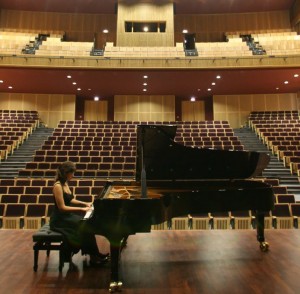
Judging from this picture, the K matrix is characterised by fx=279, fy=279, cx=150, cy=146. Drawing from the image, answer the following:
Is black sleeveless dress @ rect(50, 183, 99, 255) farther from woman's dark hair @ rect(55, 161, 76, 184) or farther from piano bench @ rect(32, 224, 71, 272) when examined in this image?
woman's dark hair @ rect(55, 161, 76, 184)

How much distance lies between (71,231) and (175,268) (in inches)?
31.8

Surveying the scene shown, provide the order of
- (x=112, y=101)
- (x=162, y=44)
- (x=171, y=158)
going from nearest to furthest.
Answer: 1. (x=171, y=158)
2. (x=162, y=44)
3. (x=112, y=101)

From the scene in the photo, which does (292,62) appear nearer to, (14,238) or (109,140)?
(109,140)

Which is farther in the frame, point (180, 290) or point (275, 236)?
point (275, 236)

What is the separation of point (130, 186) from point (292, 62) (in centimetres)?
739

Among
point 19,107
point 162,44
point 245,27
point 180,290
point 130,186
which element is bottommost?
point 180,290

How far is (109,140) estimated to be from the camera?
24.1 feet

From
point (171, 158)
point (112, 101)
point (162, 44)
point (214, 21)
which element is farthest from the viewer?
point (214, 21)

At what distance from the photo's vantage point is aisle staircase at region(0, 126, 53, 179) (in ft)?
19.0

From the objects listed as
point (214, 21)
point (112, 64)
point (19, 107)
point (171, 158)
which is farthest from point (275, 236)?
point (214, 21)

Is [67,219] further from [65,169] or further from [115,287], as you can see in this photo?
[115,287]

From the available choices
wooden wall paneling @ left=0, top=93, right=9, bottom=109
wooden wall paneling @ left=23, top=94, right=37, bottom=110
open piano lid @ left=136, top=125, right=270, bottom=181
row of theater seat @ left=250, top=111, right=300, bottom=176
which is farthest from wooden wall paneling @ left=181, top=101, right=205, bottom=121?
open piano lid @ left=136, top=125, right=270, bottom=181

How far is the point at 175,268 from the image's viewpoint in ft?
6.78

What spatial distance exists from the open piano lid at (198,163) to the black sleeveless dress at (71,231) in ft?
2.25
